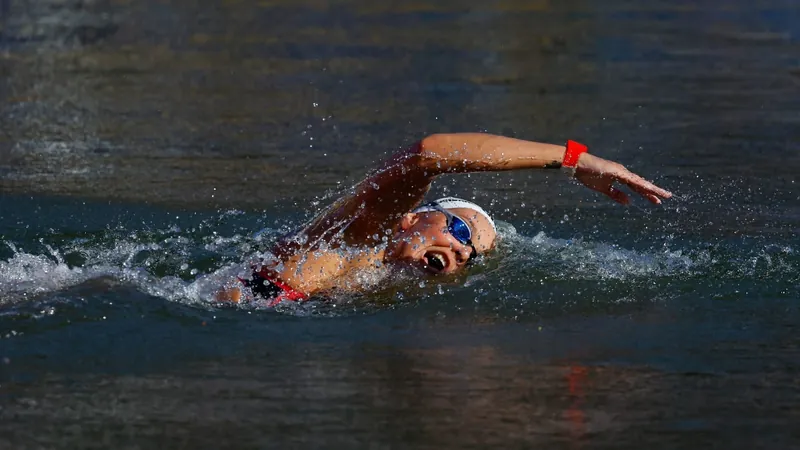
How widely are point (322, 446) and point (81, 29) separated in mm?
13221

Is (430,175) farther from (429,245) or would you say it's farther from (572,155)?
(572,155)

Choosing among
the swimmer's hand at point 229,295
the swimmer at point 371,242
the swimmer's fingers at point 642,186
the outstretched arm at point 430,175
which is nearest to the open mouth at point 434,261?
the swimmer at point 371,242

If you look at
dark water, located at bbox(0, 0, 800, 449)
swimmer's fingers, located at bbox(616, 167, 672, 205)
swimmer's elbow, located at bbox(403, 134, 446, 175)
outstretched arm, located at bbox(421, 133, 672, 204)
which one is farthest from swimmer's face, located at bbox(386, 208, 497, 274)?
swimmer's fingers, located at bbox(616, 167, 672, 205)

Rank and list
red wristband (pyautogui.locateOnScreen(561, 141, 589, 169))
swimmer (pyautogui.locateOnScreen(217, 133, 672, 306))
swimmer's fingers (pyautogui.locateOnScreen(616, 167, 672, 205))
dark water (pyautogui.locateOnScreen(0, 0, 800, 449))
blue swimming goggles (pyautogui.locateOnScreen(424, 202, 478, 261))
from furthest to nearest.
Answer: blue swimming goggles (pyautogui.locateOnScreen(424, 202, 478, 261))
swimmer (pyautogui.locateOnScreen(217, 133, 672, 306))
red wristband (pyautogui.locateOnScreen(561, 141, 589, 169))
swimmer's fingers (pyautogui.locateOnScreen(616, 167, 672, 205))
dark water (pyautogui.locateOnScreen(0, 0, 800, 449))

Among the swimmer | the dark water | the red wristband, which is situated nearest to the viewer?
the dark water

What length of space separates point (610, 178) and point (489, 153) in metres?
0.60

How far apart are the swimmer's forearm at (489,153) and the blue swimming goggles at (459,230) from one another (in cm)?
57

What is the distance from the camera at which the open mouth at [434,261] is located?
7.18m

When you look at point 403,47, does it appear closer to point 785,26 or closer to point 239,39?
point 239,39

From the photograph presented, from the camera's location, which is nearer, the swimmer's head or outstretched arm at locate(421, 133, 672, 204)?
outstretched arm at locate(421, 133, 672, 204)

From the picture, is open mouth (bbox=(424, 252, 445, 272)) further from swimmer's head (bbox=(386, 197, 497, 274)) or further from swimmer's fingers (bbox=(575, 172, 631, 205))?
swimmer's fingers (bbox=(575, 172, 631, 205))

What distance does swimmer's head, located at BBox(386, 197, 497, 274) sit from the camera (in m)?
7.16

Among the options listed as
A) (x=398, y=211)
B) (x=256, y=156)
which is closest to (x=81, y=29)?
(x=256, y=156)

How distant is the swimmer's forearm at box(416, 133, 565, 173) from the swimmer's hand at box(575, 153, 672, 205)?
0.42 feet
